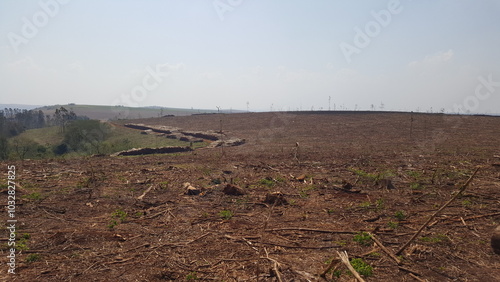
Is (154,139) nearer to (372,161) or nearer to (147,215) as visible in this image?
(372,161)

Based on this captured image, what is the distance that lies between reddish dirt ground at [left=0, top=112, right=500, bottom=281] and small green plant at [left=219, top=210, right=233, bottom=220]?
72 millimetres

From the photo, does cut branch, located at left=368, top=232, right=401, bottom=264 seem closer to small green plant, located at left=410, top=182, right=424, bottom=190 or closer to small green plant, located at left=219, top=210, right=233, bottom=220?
small green plant, located at left=219, top=210, right=233, bottom=220

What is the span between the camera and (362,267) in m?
4.96

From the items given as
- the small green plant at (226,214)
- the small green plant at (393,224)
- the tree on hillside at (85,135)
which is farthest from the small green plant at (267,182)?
the tree on hillside at (85,135)

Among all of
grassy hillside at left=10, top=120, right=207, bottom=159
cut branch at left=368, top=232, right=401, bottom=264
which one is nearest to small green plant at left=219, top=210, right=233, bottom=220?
cut branch at left=368, top=232, right=401, bottom=264

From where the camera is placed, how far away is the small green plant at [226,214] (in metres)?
7.63

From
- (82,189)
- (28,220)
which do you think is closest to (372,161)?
(82,189)

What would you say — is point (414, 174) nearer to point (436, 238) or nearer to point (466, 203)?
point (466, 203)

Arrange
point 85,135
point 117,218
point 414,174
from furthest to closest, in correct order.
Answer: point 85,135 → point 414,174 → point 117,218

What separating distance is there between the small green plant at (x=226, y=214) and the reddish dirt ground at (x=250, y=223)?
0.24 ft

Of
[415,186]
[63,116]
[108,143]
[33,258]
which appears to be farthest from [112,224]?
[63,116]

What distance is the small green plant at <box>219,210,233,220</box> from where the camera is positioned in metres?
7.63

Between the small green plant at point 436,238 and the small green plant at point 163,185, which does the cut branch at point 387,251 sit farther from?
the small green plant at point 163,185

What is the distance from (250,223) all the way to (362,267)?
9.71 feet
